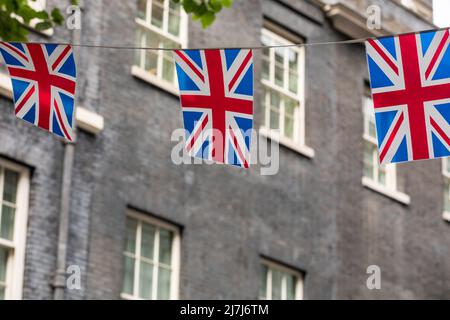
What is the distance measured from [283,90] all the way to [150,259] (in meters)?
4.99

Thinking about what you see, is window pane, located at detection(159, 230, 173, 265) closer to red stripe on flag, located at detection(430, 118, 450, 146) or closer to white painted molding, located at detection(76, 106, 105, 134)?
white painted molding, located at detection(76, 106, 105, 134)

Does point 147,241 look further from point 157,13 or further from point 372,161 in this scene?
point 372,161

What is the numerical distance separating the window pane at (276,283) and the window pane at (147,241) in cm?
294

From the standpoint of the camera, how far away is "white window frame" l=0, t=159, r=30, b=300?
2016cm

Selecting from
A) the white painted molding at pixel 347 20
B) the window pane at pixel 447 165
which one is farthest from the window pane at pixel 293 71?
the window pane at pixel 447 165

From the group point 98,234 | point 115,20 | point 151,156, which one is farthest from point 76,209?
point 115,20

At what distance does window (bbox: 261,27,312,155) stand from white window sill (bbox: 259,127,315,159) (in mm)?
24

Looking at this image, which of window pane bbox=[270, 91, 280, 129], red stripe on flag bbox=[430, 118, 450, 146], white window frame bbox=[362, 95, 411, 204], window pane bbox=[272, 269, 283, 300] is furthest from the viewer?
white window frame bbox=[362, 95, 411, 204]

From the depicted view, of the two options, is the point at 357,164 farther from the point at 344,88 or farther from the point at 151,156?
the point at 151,156

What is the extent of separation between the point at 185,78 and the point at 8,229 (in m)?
6.90

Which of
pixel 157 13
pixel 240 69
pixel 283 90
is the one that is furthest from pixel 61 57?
pixel 283 90

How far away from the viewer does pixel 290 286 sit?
24.9 meters

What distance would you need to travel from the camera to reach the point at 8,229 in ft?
66.7

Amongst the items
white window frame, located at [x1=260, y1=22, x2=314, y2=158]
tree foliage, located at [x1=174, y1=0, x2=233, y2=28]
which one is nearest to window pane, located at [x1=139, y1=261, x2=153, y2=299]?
white window frame, located at [x1=260, y1=22, x2=314, y2=158]
